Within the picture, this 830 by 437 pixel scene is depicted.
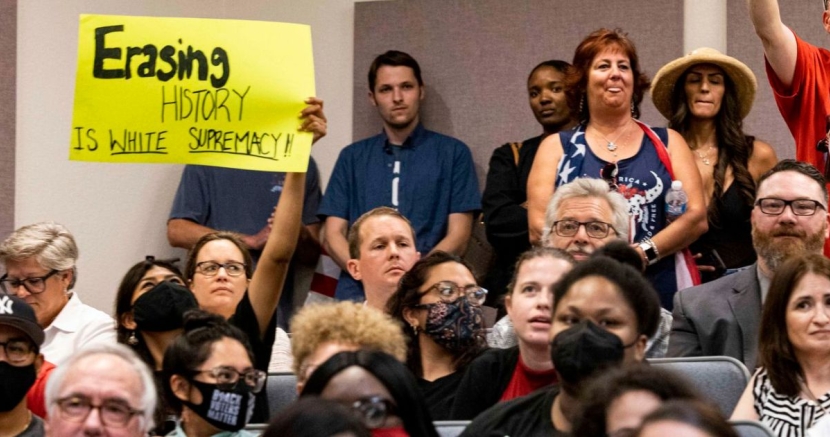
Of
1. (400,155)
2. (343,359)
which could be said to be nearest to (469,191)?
(400,155)

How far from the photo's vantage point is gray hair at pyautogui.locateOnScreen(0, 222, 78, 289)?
16.4 feet

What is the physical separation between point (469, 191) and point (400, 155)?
0.34 metres

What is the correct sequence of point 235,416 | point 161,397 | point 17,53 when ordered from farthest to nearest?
point 17,53 → point 161,397 → point 235,416

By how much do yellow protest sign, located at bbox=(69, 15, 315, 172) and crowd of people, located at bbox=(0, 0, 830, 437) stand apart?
162mm

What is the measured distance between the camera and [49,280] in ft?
16.4

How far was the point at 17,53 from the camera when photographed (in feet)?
20.2

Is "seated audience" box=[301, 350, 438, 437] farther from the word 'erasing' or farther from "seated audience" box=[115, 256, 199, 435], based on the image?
the word 'erasing'

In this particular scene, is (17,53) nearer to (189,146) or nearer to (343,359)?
(189,146)

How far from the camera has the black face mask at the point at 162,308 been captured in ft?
13.9

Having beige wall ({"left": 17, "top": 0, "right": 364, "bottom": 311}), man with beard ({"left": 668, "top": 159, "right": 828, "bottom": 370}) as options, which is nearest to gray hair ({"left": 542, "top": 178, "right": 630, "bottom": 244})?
man with beard ({"left": 668, "top": 159, "right": 828, "bottom": 370})

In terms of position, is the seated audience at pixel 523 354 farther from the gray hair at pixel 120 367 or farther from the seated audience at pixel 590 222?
the gray hair at pixel 120 367

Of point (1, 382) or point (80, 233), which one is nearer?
point (1, 382)

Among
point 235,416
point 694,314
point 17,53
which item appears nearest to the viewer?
point 235,416

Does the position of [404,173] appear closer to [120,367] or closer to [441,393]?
[441,393]
